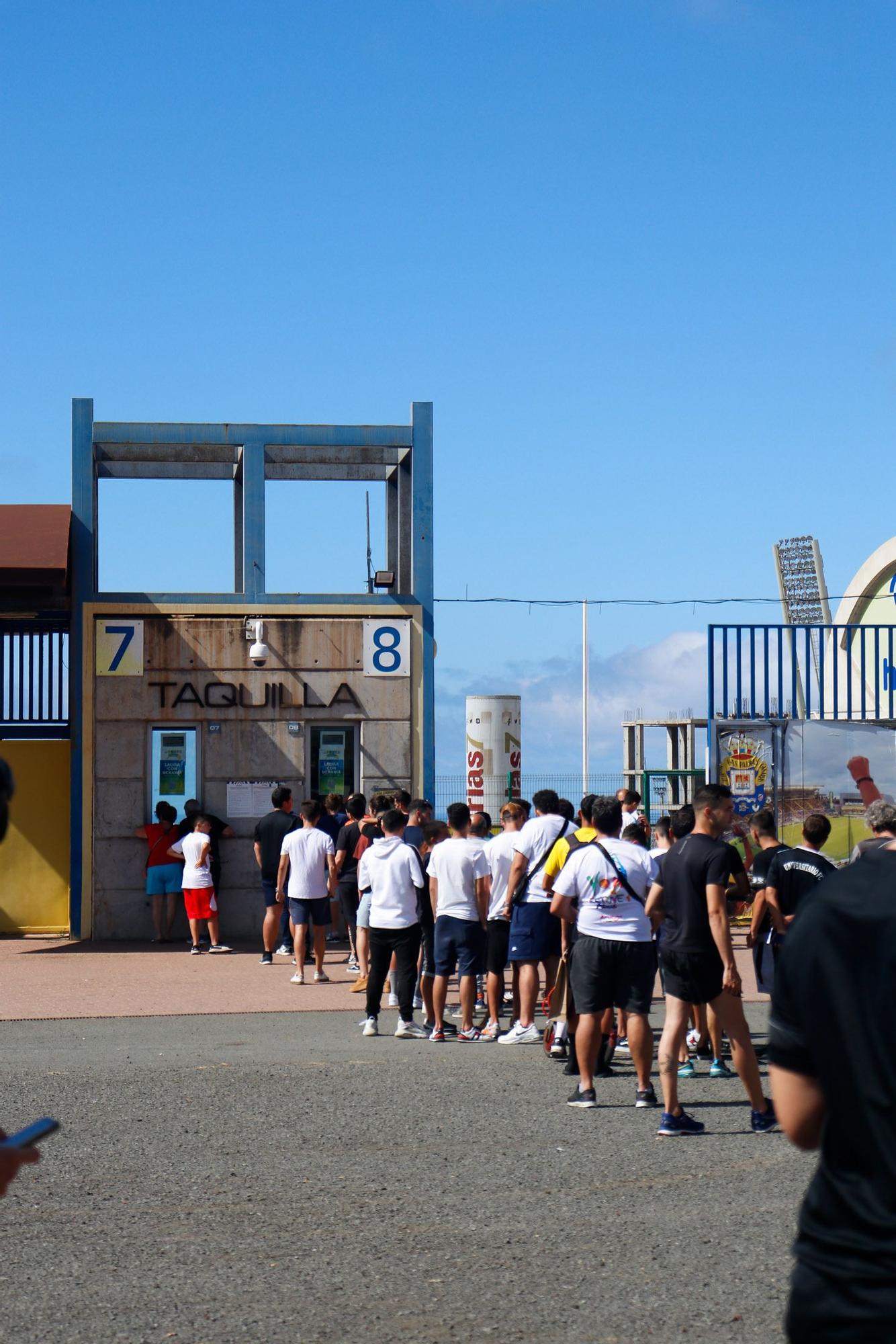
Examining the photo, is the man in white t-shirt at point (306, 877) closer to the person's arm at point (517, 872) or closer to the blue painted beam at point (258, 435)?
the person's arm at point (517, 872)

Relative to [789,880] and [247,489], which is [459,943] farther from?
[247,489]

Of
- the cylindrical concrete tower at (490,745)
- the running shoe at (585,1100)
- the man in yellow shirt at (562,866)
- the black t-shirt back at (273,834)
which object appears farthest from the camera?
the cylindrical concrete tower at (490,745)

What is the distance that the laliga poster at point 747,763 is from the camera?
1816 centimetres

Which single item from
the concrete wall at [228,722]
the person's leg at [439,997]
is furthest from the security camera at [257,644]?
the person's leg at [439,997]

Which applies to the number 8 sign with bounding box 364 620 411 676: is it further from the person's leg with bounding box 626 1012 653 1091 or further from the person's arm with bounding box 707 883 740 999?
the person's arm with bounding box 707 883 740 999

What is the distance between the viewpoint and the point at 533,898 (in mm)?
10594

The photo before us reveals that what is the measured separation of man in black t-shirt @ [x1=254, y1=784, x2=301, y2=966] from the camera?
52.1 feet

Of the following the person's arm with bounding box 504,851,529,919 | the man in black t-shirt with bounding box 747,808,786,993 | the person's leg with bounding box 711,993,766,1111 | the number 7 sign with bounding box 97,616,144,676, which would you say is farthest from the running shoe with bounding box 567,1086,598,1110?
the number 7 sign with bounding box 97,616,144,676

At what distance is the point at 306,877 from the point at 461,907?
11.1ft

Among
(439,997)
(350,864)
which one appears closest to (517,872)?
(439,997)

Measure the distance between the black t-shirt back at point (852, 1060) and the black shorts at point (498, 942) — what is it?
8504 mm

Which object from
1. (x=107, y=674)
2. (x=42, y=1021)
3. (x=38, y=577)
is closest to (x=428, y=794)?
(x=107, y=674)

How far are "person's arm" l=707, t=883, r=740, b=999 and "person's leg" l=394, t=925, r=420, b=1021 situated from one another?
3.31 meters

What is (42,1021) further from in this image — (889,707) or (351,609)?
(889,707)
